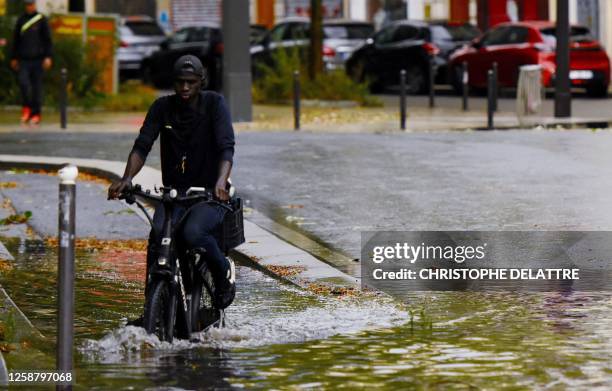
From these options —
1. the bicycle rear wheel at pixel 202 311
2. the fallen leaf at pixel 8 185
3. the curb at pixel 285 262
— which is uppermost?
the bicycle rear wheel at pixel 202 311

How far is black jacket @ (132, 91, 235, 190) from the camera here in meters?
8.83

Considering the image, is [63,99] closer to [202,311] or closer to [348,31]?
[348,31]

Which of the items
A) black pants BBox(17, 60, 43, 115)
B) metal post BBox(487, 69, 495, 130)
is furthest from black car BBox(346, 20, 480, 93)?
black pants BBox(17, 60, 43, 115)

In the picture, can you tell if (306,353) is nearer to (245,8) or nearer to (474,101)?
(245,8)

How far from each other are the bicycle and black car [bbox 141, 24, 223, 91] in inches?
1332

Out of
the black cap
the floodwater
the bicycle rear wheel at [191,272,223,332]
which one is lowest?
the floodwater

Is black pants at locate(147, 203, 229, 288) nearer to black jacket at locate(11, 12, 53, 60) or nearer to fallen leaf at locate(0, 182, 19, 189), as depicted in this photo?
fallen leaf at locate(0, 182, 19, 189)

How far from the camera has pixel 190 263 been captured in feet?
28.9

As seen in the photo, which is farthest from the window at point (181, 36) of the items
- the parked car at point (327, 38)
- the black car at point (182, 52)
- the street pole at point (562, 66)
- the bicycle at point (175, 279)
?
the bicycle at point (175, 279)

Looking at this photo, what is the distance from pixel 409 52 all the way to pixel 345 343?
30.8 m

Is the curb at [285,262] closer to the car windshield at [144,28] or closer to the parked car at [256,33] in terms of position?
the parked car at [256,33]

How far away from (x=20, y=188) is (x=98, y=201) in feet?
5.35

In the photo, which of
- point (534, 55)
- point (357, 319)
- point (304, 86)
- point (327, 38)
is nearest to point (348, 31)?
point (327, 38)

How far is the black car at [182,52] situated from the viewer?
141 ft
